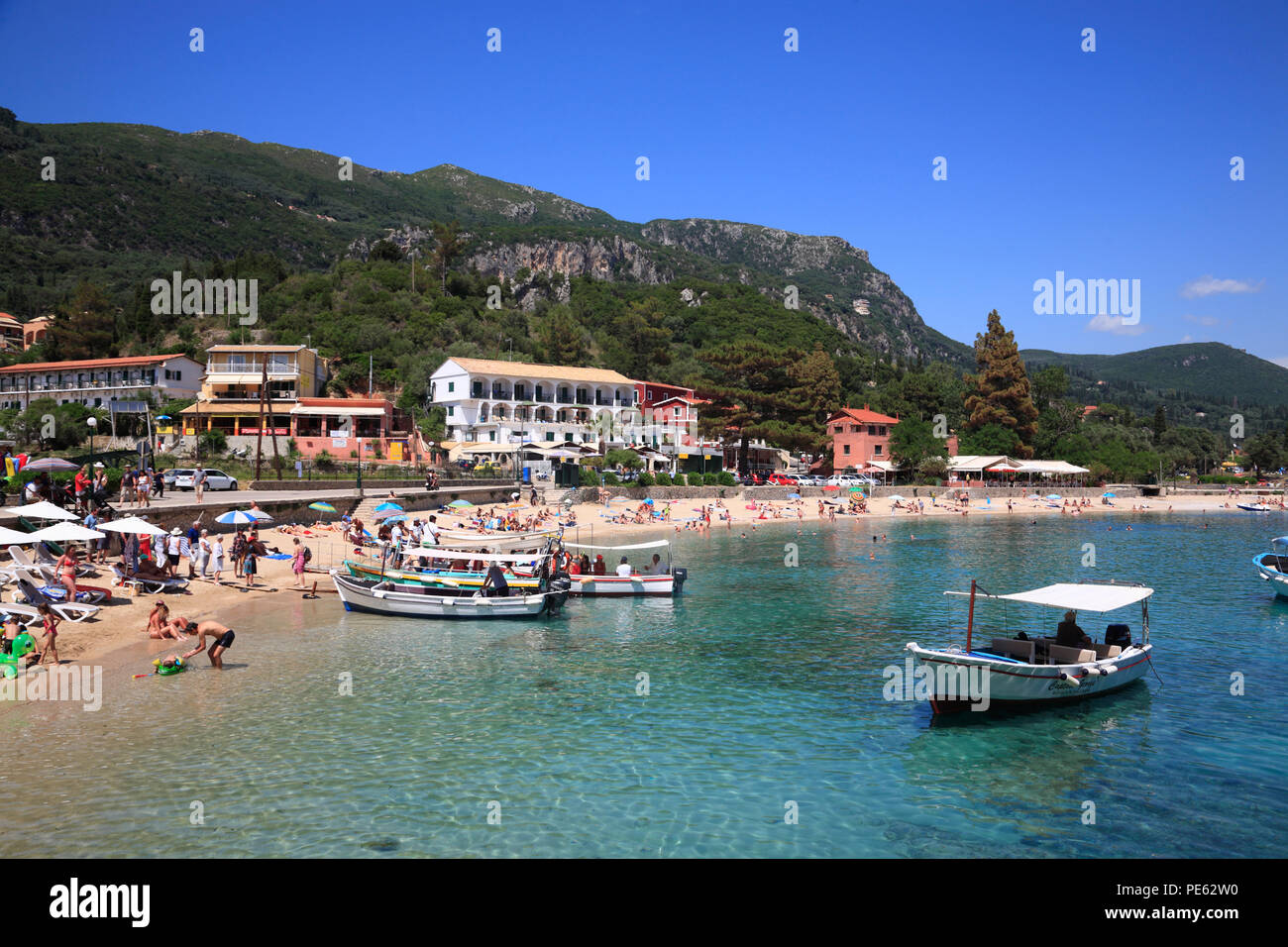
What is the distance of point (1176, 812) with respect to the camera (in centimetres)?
1170

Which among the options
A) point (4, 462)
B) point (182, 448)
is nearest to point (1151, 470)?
point (182, 448)

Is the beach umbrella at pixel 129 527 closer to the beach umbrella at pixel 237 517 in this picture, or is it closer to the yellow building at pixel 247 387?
the beach umbrella at pixel 237 517

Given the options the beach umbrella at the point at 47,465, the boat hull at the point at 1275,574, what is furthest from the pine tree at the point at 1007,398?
the beach umbrella at the point at 47,465

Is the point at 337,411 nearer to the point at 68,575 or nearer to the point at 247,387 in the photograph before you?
the point at 247,387

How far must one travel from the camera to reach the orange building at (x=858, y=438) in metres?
83.7

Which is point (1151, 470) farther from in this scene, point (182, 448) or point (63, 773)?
point (63, 773)

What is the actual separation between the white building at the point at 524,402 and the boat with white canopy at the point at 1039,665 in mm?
50708

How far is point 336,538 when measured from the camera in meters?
34.9

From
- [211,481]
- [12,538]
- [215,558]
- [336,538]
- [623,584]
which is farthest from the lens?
[211,481]

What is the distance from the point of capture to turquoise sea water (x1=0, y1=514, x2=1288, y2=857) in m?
10.6

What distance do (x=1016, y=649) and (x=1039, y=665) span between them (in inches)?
26.6

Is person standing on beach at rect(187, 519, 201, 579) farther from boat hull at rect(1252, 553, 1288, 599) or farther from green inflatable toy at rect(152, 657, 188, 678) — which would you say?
boat hull at rect(1252, 553, 1288, 599)

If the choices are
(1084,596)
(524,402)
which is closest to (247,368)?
(524,402)
